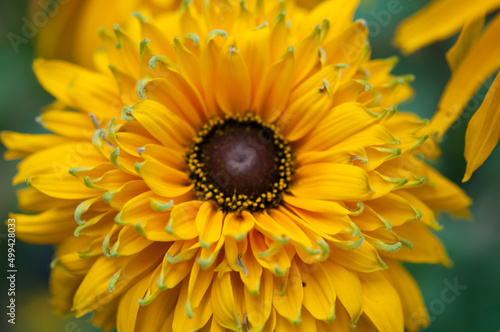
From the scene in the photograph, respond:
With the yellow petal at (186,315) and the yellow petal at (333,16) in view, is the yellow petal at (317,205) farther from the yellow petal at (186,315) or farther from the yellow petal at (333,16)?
the yellow petal at (333,16)

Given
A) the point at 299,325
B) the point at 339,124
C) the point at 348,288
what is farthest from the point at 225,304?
the point at 339,124

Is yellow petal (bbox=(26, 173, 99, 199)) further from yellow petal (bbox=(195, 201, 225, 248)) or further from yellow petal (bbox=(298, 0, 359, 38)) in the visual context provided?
yellow petal (bbox=(298, 0, 359, 38))

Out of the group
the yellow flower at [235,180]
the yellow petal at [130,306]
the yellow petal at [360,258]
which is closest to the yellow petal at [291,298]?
the yellow flower at [235,180]

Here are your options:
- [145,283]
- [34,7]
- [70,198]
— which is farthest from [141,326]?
[34,7]

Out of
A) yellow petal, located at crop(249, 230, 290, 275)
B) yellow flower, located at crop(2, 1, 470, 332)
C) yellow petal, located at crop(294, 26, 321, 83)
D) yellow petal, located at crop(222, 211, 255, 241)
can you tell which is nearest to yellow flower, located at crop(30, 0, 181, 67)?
yellow flower, located at crop(2, 1, 470, 332)

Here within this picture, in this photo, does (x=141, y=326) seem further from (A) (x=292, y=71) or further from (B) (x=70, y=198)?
(A) (x=292, y=71)

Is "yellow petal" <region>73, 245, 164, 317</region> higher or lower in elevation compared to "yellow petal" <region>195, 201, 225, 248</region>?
lower

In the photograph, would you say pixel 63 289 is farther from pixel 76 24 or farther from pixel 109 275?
pixel 76 24

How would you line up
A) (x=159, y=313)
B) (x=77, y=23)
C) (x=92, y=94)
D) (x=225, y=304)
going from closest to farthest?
(x=225, y=304)
(x=159, y=313)
(x=92, y=94)
(x=77, y=23)
